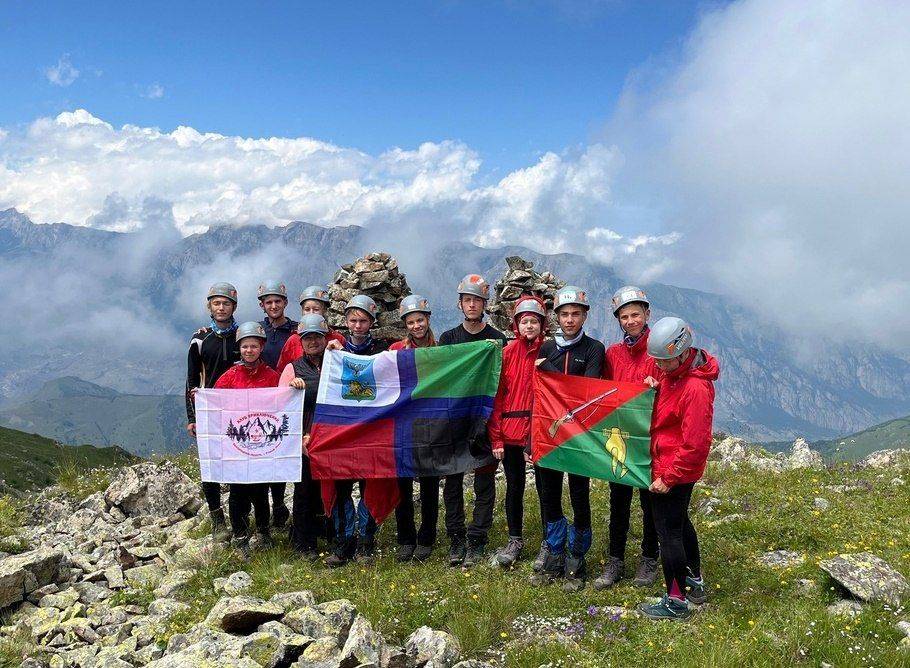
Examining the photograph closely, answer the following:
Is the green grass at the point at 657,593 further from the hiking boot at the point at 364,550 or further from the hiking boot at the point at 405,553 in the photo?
the hiking boot at the point at 364,550

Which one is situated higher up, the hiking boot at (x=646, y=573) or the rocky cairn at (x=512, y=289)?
the rocky cairn at (x=512, y=289)

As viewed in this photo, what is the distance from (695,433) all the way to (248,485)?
8066 millimetres

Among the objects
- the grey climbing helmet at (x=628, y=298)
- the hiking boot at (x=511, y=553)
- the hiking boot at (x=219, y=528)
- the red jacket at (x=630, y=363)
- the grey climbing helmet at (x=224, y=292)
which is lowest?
the hiking boot at (x=219, y=528)

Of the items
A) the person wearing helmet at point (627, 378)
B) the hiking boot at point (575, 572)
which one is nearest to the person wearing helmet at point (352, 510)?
the hiking boot at point (575, 572)

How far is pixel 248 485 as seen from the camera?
1130cm

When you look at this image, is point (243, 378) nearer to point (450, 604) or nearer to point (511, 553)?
point (450, 604)


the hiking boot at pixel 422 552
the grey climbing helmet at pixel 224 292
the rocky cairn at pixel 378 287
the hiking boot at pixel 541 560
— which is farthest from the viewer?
the rocky cairn at pixel 378 287

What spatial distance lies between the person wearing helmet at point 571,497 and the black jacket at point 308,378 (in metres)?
4.07

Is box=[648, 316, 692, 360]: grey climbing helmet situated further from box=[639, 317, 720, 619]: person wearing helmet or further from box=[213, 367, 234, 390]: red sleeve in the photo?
box=[213, 367, 234, 390]: red sleeve

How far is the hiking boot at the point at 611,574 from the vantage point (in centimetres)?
905

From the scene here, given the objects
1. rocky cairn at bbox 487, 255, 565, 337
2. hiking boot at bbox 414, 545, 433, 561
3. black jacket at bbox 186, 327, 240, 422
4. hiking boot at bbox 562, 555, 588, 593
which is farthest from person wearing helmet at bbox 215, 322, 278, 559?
rocky cairn at bbox 487, 255, 565, 337

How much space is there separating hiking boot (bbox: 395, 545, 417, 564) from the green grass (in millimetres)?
140

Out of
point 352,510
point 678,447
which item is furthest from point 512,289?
point 678,447

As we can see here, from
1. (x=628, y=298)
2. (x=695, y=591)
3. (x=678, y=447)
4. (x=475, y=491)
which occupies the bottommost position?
(x=695, y=591)
